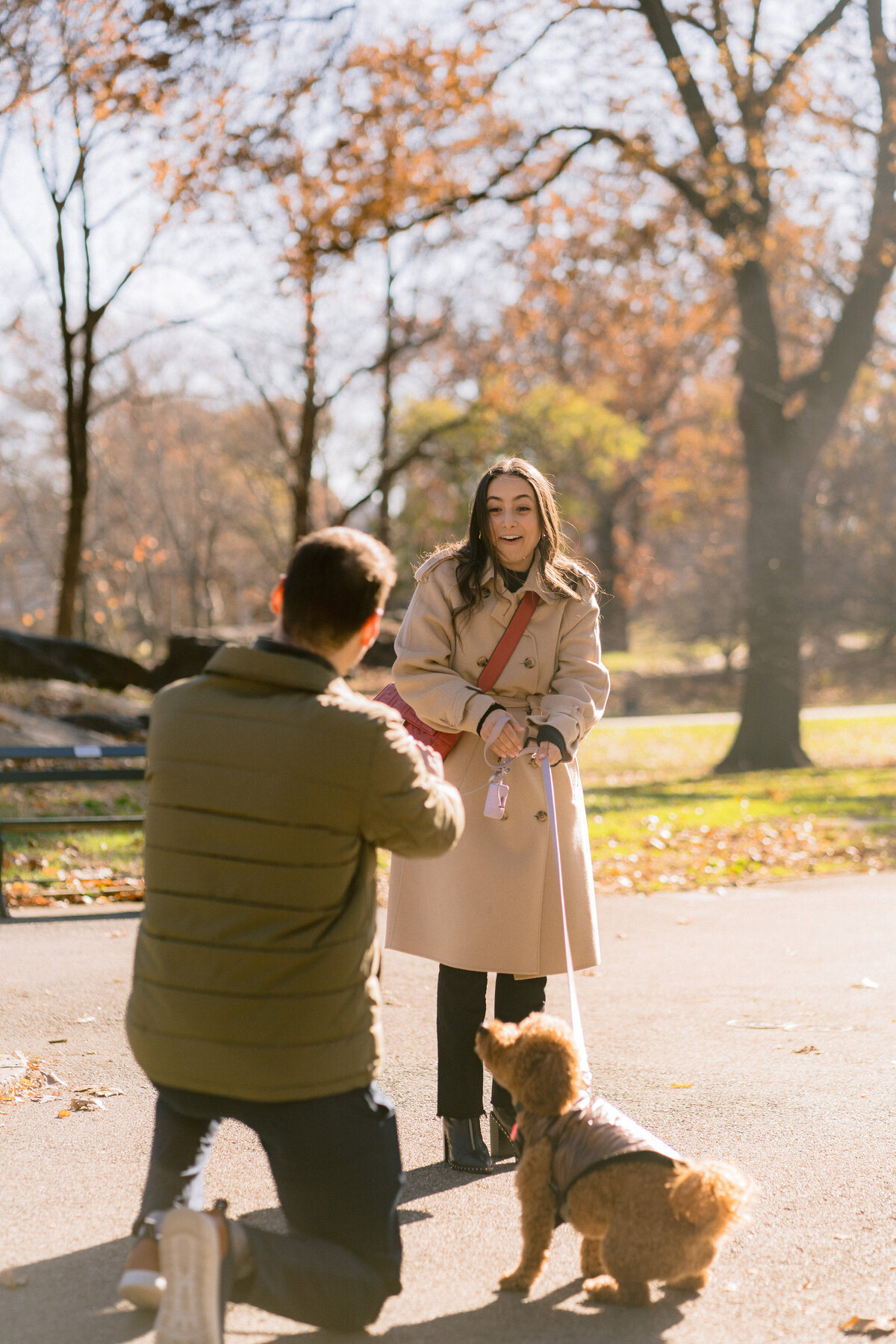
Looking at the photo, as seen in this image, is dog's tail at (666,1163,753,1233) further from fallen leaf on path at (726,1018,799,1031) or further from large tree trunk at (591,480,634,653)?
large tree trunk at (591,480,634,653)

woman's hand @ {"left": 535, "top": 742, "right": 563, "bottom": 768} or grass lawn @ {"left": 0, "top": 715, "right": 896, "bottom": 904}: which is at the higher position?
woman's hand @ {"left": 535, "top": 742, "right": 563, "bottom": 768}

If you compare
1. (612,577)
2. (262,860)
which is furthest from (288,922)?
(612,577)

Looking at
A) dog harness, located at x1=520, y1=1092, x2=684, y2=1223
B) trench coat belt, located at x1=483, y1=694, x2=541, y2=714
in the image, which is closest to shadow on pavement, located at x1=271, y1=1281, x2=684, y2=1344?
dog harness, located at x1=520, y1=1092, x2=684, y2=1223

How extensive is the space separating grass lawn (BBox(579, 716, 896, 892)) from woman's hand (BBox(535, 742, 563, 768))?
5.16m

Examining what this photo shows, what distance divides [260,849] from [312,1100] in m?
0.54

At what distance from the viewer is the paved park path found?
2957 millimetres

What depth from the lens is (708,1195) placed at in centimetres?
281

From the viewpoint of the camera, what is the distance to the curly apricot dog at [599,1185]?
9.38 feet

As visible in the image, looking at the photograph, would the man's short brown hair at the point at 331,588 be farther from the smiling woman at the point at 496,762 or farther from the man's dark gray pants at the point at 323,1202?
the smiling woman at the point at 496,762

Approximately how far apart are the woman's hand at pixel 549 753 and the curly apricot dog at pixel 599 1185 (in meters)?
0.89

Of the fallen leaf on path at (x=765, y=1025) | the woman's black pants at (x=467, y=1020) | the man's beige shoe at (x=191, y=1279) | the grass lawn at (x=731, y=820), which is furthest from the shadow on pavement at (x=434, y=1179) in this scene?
the grass lawn at (x=731, y=820)

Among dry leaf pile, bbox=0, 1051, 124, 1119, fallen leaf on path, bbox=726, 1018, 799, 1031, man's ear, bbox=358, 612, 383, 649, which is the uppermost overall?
man's ear, bbox=358, 612, 383, 649

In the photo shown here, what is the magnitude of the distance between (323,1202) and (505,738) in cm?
150

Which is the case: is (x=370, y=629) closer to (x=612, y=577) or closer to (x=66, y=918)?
(x=66, y=918)
